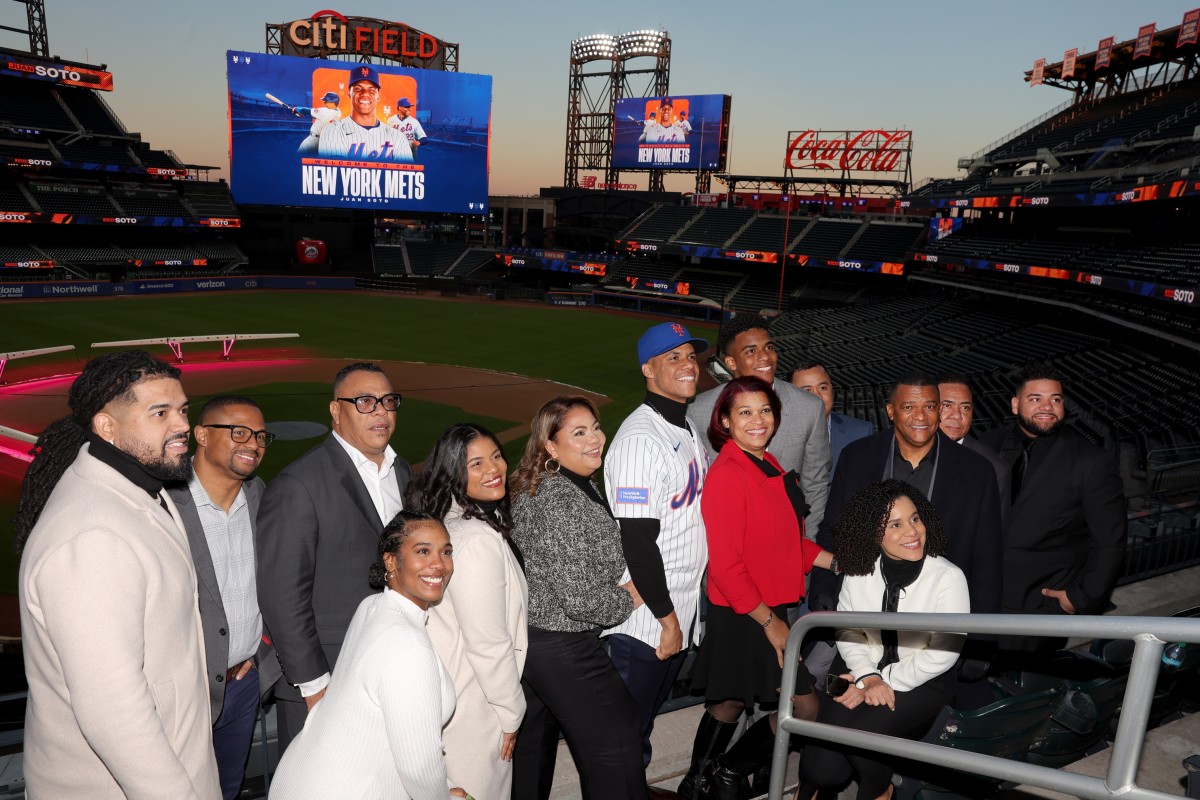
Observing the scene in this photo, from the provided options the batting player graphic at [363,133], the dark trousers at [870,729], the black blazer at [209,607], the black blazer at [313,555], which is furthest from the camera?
the batting player graphic at [363,133]

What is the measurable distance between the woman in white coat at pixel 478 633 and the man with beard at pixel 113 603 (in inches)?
37.4

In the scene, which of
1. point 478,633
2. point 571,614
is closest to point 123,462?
point 478,633

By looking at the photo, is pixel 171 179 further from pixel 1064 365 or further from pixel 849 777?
pixel 849 777

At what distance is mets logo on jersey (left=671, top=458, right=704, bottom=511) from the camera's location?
4031mm

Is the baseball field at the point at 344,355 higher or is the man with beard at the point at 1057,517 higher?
the man with beard at the point at 1057,517

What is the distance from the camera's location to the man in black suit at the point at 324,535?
353cm

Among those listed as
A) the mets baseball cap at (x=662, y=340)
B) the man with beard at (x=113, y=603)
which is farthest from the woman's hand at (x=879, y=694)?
the man with beard at (x=113, y=603)

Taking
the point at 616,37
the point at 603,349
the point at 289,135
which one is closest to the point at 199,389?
the point at 603,349

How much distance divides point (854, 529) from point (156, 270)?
5135cm

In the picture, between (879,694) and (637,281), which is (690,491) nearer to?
(879,694)

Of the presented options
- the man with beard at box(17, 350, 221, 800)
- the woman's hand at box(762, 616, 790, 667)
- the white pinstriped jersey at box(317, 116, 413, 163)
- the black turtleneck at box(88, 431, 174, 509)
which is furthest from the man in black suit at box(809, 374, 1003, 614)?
the white pinstriped jersey at box(317, 116, 413, 163)

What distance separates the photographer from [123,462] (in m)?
2.71

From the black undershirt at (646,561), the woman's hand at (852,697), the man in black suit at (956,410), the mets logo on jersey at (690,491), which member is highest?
the man in black suit at (956,410)

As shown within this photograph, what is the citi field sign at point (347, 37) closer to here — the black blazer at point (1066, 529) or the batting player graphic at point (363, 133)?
the batting player graphic at point (363, 133)
